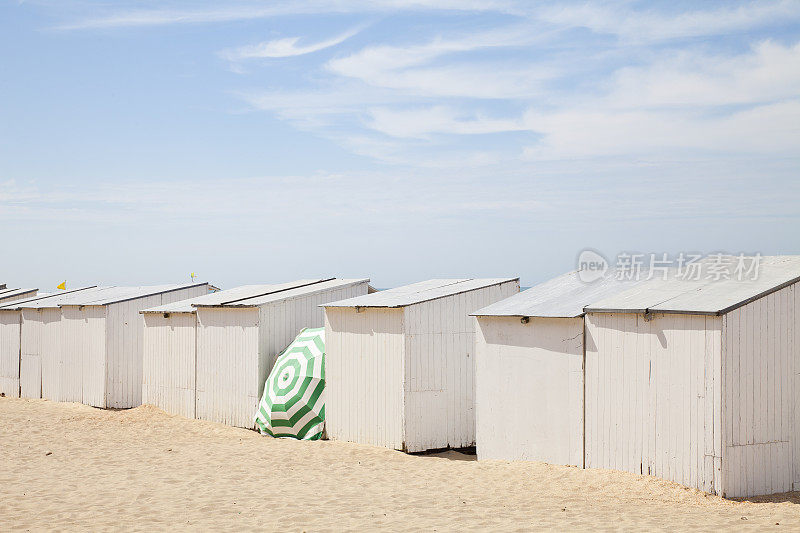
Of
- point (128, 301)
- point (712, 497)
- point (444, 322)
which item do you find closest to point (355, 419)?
point (444, 322)

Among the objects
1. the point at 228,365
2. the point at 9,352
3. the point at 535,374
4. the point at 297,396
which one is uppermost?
the point at 535,374

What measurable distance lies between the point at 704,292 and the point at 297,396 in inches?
313

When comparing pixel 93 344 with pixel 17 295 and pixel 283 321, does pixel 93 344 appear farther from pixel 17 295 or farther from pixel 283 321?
pixel 17 295

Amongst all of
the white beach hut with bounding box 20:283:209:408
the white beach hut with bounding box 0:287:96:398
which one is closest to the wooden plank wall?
the white beach hut with bounding box 20:283:209:408

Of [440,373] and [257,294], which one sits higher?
[257,294]

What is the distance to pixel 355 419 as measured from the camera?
49.8 feet

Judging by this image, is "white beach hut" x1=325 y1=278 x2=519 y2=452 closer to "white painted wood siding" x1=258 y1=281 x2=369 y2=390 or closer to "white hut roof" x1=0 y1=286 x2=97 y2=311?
"white painted wood siding" x1=258 y1=281 x2=369 y2=390

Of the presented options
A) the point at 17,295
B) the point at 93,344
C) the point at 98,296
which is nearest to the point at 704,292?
the point at 93,344

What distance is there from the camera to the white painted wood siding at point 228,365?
17203 millimetres

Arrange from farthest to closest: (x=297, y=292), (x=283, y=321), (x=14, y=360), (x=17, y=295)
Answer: (x=17, y=295)
(x=14, y=360)
(x=297, y=292)
(x=283, y=321)

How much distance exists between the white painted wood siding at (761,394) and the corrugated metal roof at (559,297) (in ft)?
7.55

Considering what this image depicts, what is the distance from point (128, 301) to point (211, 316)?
14.9 feet

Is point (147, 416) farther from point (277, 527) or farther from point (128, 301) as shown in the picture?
point (277, 527)

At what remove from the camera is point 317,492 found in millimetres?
11484
